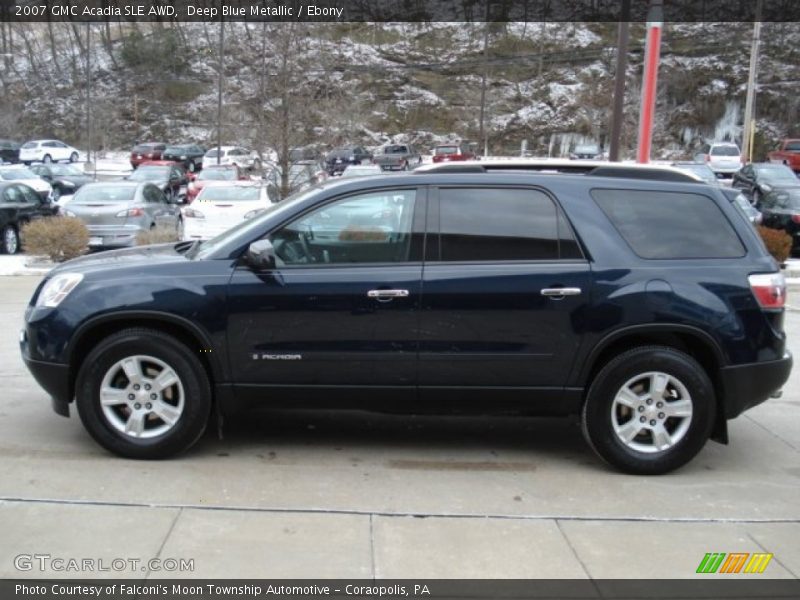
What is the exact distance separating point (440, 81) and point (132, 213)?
5460 cm

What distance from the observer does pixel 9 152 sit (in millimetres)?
46125

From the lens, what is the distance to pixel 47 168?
3400 centimetres

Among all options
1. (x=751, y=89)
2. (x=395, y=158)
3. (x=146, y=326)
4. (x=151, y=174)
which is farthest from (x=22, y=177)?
(x=751, y=89)

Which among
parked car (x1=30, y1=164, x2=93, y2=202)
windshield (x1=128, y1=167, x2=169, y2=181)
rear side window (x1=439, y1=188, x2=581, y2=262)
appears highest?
rear side window (x1=439, y1=188, x2=581, y2=262)

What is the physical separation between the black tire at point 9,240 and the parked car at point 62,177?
15.3m

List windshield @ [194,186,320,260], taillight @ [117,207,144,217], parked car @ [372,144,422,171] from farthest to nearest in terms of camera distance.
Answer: parked car @ [372,144,422,171]
taillight @ [117,207,144,217]
windshield @ [194,186,320,260]

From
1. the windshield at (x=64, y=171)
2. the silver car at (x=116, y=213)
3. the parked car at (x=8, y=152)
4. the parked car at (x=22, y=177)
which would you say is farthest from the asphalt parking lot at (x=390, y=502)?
the parked car at (x=8, y=152)

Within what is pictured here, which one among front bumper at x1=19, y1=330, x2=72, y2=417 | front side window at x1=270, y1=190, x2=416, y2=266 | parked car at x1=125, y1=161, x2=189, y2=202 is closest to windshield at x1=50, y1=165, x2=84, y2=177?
parked car at x1=125, y1=161, x2=189, y2=202

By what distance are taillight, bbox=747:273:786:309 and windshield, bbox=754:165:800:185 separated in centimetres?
1985

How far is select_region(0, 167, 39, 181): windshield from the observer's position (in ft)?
93.8

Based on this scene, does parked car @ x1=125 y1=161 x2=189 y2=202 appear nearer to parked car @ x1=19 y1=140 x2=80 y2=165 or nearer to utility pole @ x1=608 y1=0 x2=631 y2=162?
utility pole @ x1=608 y1=0 x2=631 y2=162

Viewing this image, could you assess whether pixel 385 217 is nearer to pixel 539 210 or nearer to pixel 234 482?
pixel 539 210

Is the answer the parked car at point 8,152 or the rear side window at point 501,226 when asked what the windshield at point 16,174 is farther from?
the rear side window at point 501,226
